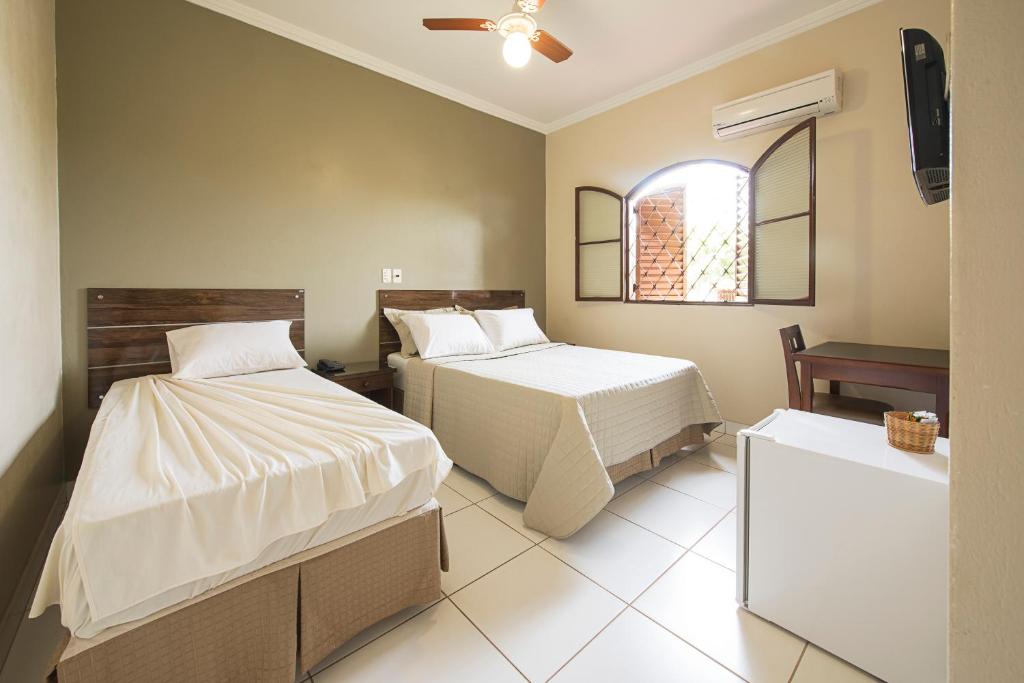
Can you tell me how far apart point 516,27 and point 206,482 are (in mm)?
2472

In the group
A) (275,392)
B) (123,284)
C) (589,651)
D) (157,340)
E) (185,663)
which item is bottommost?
(589,651)

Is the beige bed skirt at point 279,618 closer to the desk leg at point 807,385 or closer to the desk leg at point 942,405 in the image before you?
the desk leg at point 807,385

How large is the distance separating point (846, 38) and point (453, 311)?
3171mm

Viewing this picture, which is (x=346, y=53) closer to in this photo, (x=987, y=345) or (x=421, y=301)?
(x=421, y=301)

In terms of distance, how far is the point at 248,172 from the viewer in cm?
264

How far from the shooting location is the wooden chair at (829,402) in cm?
213

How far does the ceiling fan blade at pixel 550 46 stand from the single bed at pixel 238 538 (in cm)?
217

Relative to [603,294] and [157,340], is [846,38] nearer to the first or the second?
[603,294]

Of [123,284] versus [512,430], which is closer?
[512,430]

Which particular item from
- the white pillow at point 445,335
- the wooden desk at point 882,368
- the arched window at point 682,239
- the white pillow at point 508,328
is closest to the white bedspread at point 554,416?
the white pillow at point 445,335

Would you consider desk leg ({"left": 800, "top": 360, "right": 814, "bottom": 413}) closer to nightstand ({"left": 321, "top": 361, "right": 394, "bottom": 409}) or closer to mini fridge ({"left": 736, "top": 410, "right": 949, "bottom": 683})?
mini fridge ({"left": 736, "top": 410, "right": 949, "bottom": 683})

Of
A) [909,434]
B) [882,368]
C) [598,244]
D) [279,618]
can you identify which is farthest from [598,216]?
[279,618]

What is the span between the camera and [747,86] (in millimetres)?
2955

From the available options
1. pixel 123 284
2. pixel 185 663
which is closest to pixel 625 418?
pixel 185 663
